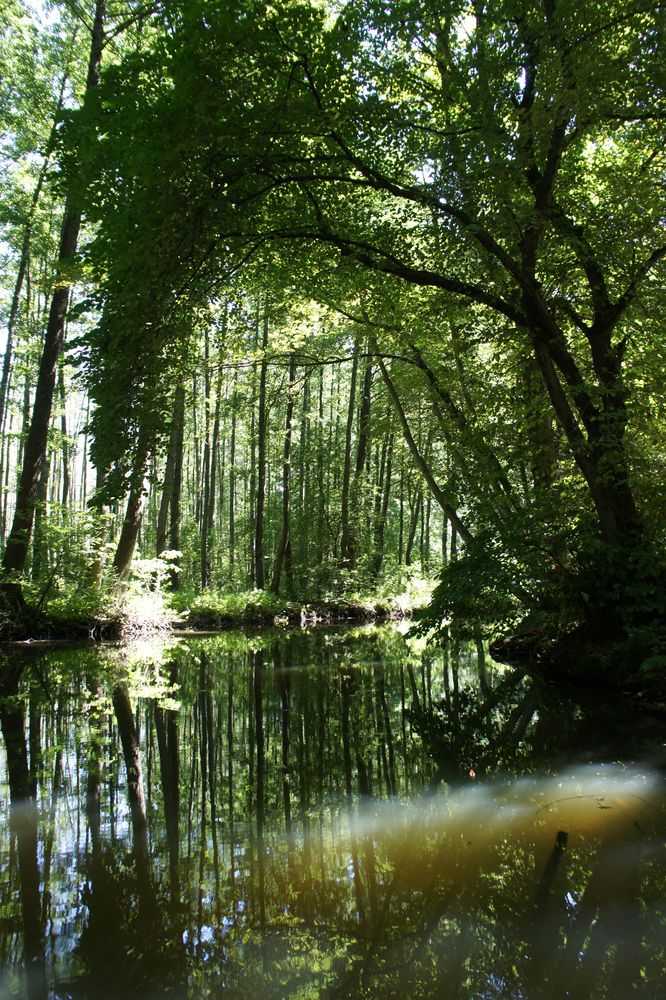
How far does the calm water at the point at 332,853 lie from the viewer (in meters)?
2.23

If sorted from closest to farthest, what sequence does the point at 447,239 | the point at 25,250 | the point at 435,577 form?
the point at 447,239, the point at 435,577, the point at 25,250

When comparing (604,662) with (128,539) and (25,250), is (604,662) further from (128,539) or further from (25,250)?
(25,250)

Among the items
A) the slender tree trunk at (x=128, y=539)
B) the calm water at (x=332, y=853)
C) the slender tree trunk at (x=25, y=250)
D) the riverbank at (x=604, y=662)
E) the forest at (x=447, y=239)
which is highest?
the slender tree trunk at (x=25, y=250)

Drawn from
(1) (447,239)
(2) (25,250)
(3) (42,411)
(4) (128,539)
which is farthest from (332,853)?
(2) (25,250)

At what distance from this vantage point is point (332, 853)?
3.14m

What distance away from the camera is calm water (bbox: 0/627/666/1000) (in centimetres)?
223

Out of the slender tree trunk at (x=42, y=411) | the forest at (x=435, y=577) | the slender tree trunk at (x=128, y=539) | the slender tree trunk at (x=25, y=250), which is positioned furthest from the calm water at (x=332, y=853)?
the slender tree trunk at (x=25, y=250)

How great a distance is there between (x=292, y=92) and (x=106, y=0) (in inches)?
367

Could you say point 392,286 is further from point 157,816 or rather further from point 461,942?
point 461,942

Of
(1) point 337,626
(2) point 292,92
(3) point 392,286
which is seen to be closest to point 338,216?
(3) point 392,286

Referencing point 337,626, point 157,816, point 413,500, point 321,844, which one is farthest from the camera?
point 413,500

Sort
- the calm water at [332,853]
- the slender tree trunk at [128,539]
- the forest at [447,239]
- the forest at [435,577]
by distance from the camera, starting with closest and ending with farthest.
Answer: the calm water at [332,853], the forest at [435,577], the forest at [447,239], the slender tree trunk at [128,539]

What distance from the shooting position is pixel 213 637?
50.3 feet

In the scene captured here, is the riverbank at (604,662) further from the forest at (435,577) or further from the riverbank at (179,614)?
Result: the riverbank at (179,614)
